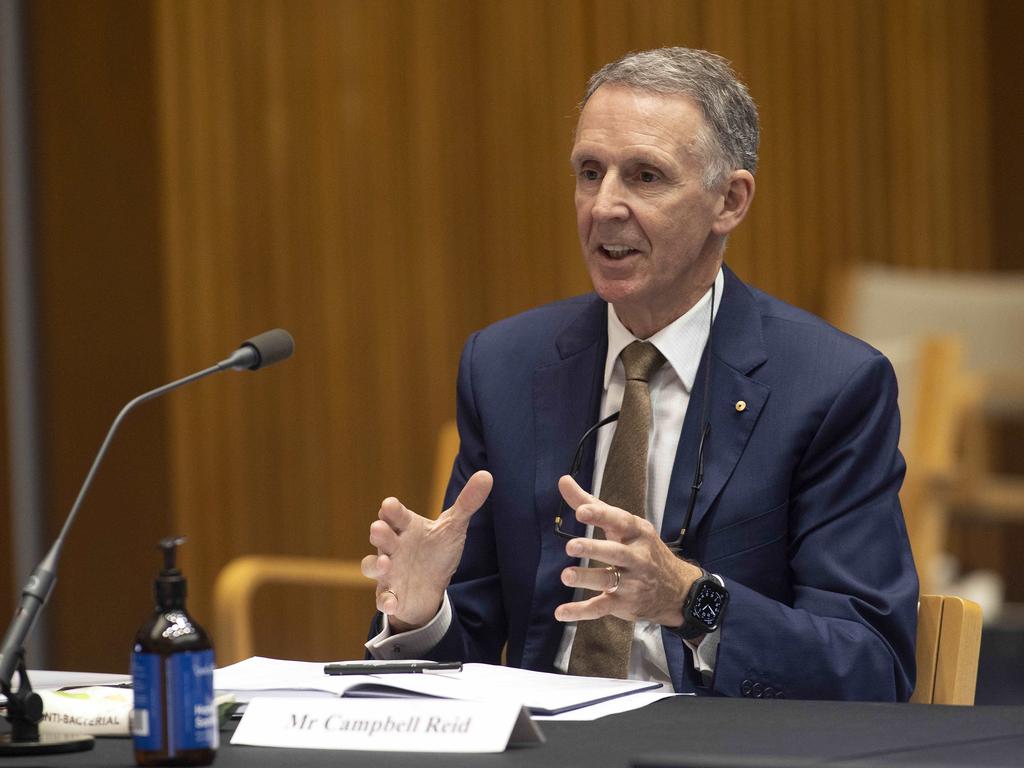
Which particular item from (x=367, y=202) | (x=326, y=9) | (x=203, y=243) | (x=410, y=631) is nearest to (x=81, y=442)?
(x=203, y=243)

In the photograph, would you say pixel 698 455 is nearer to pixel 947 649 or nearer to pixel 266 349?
pixel 947 649

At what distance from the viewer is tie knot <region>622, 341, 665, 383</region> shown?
2.50m

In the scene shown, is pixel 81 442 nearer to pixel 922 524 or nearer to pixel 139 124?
pixel 139 124

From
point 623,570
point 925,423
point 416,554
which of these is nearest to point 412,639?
point 416,554

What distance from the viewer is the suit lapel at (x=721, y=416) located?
7.82 feet

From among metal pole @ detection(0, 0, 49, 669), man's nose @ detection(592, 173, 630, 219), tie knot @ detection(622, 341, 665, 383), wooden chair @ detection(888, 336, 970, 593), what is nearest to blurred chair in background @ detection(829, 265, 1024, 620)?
wooden chair @ detection(888, 336, 970, 593)

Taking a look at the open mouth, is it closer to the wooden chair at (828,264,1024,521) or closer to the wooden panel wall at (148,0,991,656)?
the wooden panel wall at (148,0,991,656)

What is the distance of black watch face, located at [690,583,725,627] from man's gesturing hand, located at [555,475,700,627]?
1.5 inches

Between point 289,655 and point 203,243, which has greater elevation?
point 203,243

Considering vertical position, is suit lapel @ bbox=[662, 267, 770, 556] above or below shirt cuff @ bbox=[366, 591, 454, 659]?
above

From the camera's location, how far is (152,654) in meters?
1.59

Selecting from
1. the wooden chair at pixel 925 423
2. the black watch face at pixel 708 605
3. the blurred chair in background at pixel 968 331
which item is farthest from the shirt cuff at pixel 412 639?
the blurred chair in background at pixel 968 331

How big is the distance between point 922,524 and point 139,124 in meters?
2.69

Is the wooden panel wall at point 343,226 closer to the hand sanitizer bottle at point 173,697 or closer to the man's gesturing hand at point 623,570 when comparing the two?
the man's gesturing hand at point 623,570
